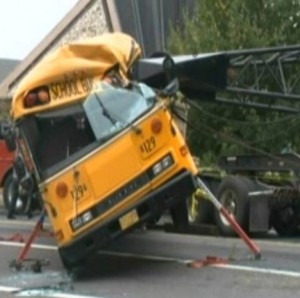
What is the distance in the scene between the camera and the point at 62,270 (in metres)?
12.4

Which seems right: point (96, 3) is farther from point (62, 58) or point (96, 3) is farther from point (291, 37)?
point (62, 58)

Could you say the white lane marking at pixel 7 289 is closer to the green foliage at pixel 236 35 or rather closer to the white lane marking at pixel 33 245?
the white lane marking at pixel 33 245

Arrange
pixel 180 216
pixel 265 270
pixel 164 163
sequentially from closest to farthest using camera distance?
pixel 164 163, pixel 265 270, pixel 180 216

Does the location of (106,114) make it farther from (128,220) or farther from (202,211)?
(202,211)

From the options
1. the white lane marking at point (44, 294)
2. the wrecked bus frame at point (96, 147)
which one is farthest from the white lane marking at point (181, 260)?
the white lane marking at point (44, 294)

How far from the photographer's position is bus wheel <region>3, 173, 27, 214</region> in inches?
812

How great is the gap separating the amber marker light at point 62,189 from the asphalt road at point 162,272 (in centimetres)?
100

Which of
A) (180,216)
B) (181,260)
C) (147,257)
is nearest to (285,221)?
(180,216)

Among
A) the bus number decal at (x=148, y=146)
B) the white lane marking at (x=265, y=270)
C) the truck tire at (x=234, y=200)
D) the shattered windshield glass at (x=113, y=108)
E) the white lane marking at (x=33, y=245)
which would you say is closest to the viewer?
the bus number decal at (x=148, y=146)

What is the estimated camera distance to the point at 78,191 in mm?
11359

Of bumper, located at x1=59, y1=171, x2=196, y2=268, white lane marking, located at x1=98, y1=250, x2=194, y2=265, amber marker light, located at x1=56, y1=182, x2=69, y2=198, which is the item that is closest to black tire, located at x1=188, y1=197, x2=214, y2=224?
white lane marking, located at x1=98, y1=250, x2=194, y2=265

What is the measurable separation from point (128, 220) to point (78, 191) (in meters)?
0.66

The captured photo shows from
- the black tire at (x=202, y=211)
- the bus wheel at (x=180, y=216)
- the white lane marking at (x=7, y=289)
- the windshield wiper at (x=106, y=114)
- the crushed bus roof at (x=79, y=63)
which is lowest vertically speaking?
the black tire at (x=202, y=211)

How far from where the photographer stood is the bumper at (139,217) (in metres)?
11.3
